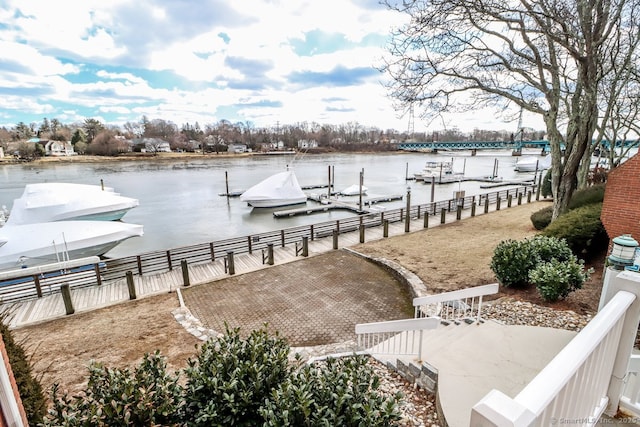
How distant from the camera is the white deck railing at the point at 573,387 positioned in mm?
1129

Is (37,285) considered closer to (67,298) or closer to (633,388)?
(67,298)

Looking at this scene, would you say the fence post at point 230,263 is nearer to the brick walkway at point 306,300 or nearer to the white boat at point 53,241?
the brick walkway at point 306,300

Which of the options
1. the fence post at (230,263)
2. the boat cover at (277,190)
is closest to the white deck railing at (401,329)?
the fence post at (230,263)

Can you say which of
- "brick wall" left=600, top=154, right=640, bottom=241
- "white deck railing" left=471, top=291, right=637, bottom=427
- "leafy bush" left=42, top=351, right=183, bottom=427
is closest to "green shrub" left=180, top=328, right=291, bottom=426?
"leafy bush" left=42, top=351, right=183, bottom=427

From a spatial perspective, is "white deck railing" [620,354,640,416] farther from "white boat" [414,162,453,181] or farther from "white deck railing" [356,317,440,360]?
"white boat" [414,162,453,181]

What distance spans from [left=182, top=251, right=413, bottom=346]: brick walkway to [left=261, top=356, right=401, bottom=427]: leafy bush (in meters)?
4.05

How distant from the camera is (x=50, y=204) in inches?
730

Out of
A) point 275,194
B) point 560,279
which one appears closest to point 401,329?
point 560,279

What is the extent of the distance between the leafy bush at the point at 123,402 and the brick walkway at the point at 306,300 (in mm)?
4092

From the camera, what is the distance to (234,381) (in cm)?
254

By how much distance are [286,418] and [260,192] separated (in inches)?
998

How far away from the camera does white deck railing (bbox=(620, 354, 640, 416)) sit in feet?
7.78

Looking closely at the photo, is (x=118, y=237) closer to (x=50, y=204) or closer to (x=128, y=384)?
(x=50, y=204)

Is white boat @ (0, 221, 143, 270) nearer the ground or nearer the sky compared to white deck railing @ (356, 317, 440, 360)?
nearer the ground
